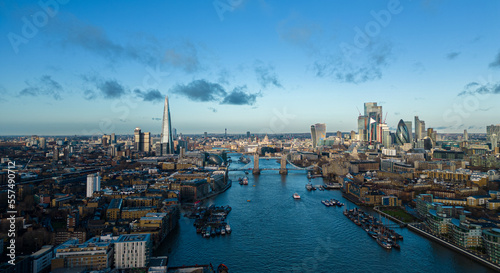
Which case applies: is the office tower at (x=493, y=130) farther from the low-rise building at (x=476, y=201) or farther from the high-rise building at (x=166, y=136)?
the high-rise building at (x=166, y=136)

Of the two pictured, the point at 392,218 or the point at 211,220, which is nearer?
the point at 211,220

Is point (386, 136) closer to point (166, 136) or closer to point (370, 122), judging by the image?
point (370, 122)

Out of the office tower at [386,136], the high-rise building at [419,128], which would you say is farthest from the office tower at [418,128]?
the office tower at [386,136]

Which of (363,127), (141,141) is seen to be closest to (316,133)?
(363,127)

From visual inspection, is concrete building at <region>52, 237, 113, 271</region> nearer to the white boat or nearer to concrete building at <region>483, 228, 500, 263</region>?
concrete building at <region>483, 228, 500, 263</region>

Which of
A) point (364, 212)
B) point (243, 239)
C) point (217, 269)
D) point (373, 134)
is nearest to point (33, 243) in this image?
point (217, 269)

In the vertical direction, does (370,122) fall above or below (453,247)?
above
